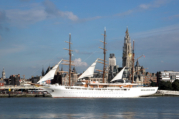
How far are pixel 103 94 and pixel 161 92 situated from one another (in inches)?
1639

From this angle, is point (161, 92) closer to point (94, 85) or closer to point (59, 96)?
point (94, 85)

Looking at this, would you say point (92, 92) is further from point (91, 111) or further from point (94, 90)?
point (91, 111)

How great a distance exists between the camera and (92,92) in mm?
108812

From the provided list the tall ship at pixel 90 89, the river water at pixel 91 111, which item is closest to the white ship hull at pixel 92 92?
the tall ship at pixel 90 89

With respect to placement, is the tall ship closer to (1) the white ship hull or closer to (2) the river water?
(1) the white ship hull

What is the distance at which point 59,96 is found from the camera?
10619 centimetres

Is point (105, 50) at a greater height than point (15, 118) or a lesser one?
greater

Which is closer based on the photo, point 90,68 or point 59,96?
point 59,96

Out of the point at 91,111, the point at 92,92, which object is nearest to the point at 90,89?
the point at 92,92

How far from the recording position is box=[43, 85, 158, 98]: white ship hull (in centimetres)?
10581

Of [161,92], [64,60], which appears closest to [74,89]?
[64,60]

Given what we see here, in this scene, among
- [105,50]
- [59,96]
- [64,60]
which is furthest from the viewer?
[105,50]

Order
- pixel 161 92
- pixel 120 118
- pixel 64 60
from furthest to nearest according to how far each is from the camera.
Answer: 1. pixel 161 92
2. pixel 64 60
3. pixel 120 118

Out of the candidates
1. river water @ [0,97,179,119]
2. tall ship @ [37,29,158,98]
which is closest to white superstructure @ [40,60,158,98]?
tall ship @ [37,29,158,98]
